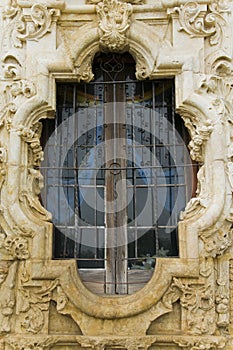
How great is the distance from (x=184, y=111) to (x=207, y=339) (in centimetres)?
232

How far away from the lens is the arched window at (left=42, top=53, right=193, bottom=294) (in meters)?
5.24

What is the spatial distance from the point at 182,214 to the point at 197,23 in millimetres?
2064

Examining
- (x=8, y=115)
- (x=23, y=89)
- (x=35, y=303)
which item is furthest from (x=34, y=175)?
(x=35, y=303)

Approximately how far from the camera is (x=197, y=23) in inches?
209

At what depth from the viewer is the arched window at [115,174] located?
5.24m

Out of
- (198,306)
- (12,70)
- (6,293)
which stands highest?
(12,70)

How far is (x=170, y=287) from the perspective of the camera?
4.85 m

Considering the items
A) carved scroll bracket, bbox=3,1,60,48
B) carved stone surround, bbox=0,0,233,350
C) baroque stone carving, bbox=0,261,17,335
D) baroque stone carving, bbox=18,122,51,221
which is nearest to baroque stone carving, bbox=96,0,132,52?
carved stone surround, bbox=0,0,233,350

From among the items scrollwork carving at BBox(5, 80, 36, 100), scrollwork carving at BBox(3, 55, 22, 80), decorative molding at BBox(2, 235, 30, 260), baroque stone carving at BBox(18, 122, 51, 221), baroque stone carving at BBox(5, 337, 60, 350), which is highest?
scrollwork carving at BBox(3, 55, 22, 80)

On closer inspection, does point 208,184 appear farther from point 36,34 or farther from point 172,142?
point 36,34

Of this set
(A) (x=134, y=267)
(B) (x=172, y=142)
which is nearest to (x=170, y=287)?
(A) (x=134, y=267)

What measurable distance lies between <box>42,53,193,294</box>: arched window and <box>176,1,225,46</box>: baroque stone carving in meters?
0.59

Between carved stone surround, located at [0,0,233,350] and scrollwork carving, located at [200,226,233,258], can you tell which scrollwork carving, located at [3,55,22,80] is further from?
scrollwork carving, located at [200,226,233,258]

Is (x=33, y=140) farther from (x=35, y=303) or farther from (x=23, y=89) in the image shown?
(x=35, y=303)
